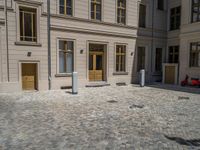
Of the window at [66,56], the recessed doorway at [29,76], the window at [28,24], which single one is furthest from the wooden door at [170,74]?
the window at [28,24]

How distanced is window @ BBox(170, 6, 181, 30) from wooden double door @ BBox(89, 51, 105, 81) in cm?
836

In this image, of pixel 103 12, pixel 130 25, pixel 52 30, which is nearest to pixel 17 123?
pixel 52 30

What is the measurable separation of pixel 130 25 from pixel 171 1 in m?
5.66

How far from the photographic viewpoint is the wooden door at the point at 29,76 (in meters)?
12.4

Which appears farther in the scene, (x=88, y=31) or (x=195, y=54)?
(x=195, y=54)

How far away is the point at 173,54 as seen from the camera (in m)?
18.7

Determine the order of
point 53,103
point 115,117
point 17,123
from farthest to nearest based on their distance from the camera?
point 53,103 < point 115,117 < point 17,123

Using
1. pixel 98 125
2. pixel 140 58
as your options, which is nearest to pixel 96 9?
pixel 140 58

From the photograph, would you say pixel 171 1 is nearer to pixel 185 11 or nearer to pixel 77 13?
pixel 185 11

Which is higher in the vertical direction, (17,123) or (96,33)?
(96,33)

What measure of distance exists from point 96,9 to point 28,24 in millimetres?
5421

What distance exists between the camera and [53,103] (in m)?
9.16

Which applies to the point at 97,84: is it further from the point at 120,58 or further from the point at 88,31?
the point at 88,31

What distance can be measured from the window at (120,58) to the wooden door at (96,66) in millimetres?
1567
